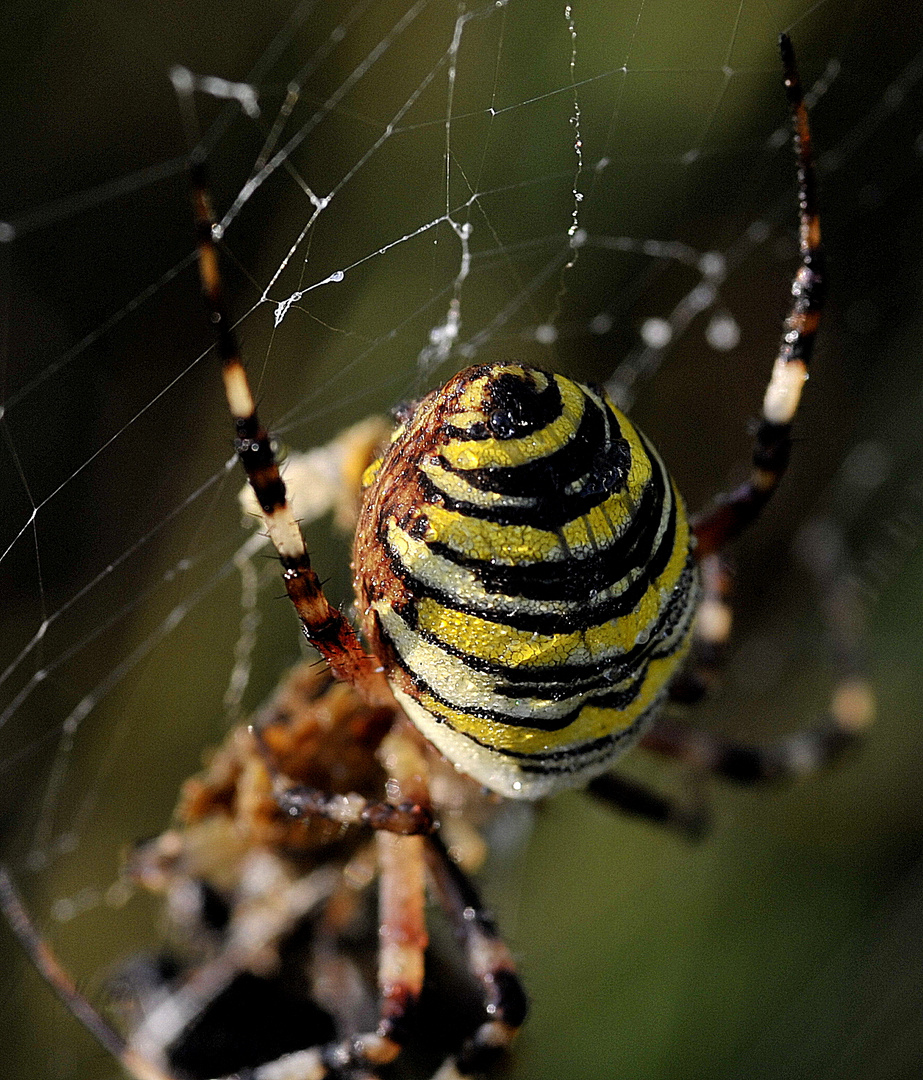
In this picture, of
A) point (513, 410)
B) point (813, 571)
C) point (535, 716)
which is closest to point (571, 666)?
point (535, 716)

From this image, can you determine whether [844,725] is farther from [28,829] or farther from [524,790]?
[28,829]

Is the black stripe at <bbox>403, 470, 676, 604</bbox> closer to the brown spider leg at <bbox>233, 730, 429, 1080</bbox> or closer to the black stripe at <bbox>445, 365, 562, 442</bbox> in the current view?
the black stripe at <bbox>445, 365, 562, 442</bbox>

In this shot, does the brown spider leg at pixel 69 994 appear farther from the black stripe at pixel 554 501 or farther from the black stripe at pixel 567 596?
the black stripe at pixel 554 501

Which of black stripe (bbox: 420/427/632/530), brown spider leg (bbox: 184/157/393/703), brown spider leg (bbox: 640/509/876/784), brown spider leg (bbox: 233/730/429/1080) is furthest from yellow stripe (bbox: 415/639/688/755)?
brown spider leg (bbox: 640/509/876/784)

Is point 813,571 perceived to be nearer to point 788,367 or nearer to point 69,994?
point 788,367

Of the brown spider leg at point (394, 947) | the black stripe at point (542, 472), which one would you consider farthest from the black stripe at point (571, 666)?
the brown spider leg at point (394, 947)

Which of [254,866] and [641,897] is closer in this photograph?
[254,866]

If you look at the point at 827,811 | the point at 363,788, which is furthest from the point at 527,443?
the point at 827,811
